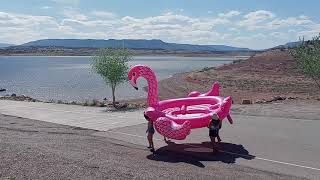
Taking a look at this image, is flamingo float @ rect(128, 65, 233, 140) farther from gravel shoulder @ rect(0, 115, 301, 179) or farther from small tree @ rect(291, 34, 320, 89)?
small tree @ rect(291, 34, 320, 89)

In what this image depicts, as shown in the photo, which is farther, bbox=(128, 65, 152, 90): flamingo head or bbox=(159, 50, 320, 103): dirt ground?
bbox=(159, 50, 320, 103): dirt ground

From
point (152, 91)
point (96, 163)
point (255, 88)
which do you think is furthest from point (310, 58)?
point (255, 88)

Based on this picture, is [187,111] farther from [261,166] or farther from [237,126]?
[261,166]

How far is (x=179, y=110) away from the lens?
18.2 meters

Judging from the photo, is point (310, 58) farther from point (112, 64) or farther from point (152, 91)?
point (152, 91)

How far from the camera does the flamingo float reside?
15.0 meters

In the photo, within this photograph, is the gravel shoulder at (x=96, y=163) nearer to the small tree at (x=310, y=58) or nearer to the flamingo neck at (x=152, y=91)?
the flamingo neck at (x=152, y=91)

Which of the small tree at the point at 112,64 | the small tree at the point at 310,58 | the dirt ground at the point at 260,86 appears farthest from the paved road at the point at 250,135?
the dirt ground at the point at 260,86

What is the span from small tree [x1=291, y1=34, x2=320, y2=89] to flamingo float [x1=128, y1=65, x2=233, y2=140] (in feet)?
41.7

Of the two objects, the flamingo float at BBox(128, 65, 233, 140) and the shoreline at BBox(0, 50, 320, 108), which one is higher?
the flamingo float at BBox(128, 65, 233, 140)

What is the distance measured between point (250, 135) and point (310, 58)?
548 inches

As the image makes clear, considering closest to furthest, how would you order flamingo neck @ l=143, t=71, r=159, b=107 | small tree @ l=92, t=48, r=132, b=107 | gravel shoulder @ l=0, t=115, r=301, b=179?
gravel shoulder @ l=0, t=115, r=301, b=179, flamingo neck @ l=143, t=71, r=159, b=107, small tree @ l=92, t=48, r=132, b=107

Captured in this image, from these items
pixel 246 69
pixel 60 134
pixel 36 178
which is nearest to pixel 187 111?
pixel 60 134

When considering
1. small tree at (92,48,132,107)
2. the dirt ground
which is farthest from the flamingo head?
the dirt ground
